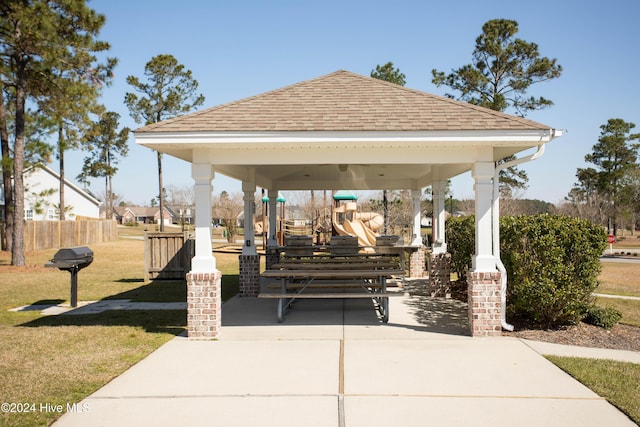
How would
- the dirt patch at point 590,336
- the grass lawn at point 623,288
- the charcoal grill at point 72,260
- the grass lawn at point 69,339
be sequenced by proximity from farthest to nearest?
the charcoal grill at point 72,260, the grass lawn at point 623,288, the dirt patch at point 590,336, the grass lawn at point 69,339

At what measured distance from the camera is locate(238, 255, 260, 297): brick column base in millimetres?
11609

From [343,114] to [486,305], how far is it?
11.9 ft

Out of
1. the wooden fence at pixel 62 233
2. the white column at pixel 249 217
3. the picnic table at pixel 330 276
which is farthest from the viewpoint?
the wooden fence at pixel 62 233

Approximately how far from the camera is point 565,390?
4.98 metres

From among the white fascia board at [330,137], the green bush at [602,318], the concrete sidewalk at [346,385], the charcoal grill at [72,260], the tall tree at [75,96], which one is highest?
the tall tree at [75,96]

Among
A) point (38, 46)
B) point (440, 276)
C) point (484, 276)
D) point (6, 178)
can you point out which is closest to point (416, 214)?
point (440, 276)

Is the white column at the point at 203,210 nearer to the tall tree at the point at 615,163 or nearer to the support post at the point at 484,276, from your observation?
the support post at the point at 484,276

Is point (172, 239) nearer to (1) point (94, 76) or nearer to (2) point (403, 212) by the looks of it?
(1) point (94, 76)

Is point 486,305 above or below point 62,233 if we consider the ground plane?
below

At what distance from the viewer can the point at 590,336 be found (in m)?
7.35

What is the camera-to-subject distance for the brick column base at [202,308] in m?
7.37

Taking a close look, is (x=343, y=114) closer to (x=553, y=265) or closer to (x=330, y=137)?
(x=330, y=137)

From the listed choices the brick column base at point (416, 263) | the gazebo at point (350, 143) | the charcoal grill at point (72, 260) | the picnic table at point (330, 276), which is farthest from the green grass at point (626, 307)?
the charcoal grill at point (72, 260)

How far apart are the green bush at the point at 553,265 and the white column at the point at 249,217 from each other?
586 centimetres
